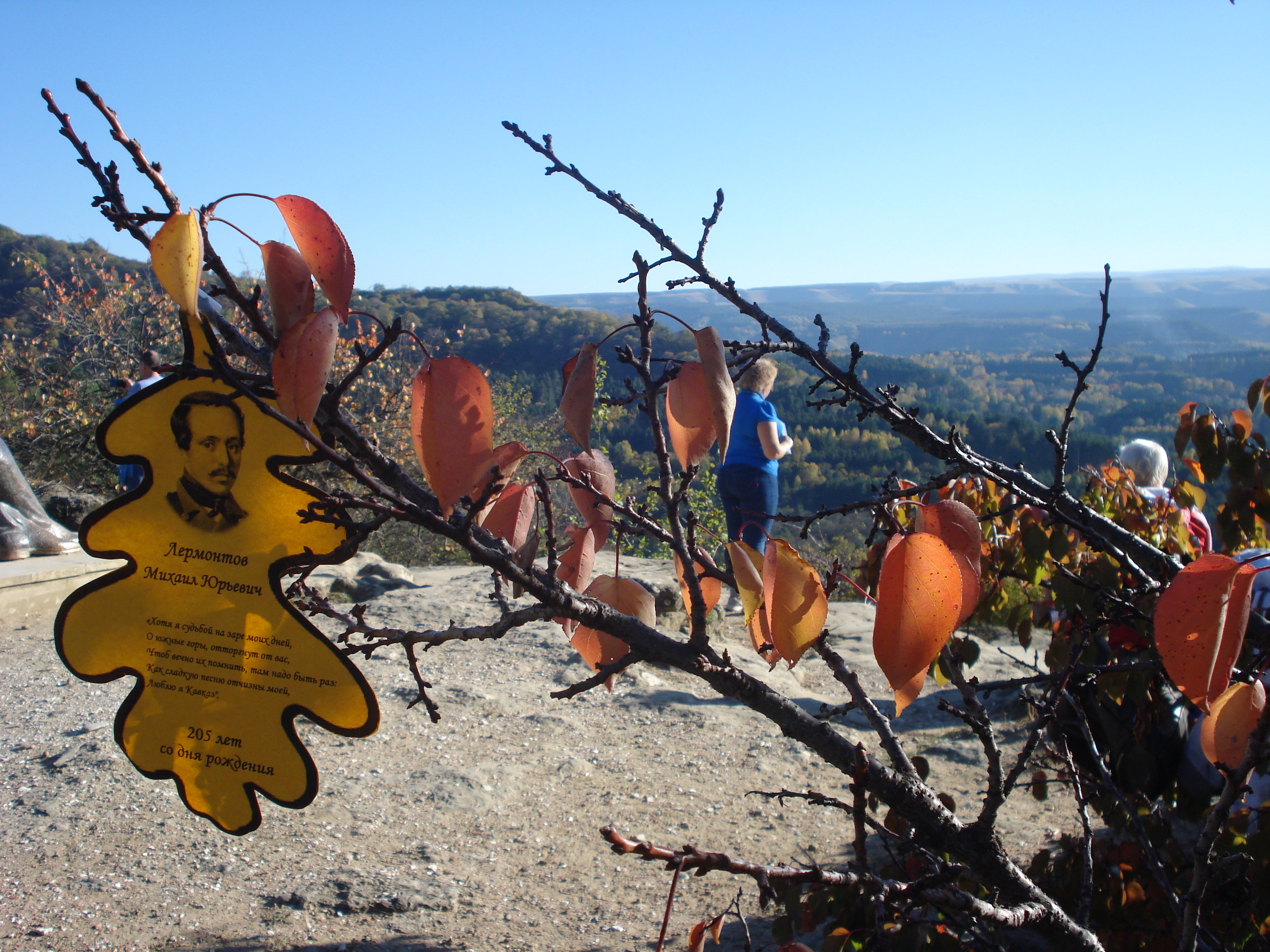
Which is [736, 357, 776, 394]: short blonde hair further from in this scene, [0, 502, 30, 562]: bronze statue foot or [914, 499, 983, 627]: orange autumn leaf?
[0, 502, 30, 562]: bronze statue foot

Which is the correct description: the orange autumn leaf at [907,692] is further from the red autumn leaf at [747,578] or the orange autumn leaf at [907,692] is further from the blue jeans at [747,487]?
the blue jeans at [747,487]

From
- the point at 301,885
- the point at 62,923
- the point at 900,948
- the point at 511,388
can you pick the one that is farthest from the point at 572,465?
the point at 511,388

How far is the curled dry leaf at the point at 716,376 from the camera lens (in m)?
0.84

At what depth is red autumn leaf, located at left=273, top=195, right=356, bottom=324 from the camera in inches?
32.1

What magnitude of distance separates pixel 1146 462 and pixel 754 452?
2041 millimetres

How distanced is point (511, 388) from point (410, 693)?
7.51 m

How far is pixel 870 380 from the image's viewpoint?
13.5 m

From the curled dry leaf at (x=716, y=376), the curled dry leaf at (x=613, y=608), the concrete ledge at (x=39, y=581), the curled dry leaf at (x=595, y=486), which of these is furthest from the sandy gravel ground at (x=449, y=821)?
the curled dry leaf at (x=716, y=376)

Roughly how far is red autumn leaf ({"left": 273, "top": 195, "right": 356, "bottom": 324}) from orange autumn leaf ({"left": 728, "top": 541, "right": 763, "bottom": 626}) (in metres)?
0.54

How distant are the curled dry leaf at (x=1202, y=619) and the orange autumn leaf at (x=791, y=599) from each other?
13.1 inches

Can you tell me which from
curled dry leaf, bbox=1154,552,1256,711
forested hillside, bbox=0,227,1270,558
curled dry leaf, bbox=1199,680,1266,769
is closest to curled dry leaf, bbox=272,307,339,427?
curled dry leaf, bbox=1154,552,1256,711

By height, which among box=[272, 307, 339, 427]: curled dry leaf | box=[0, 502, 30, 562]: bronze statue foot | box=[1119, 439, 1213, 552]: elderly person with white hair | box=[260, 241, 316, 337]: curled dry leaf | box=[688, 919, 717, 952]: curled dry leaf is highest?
box=[260, 241, 316, 337]: curled dry leaf

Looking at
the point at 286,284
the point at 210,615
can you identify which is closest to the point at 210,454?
the point at 210,615

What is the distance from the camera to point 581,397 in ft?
2.92
